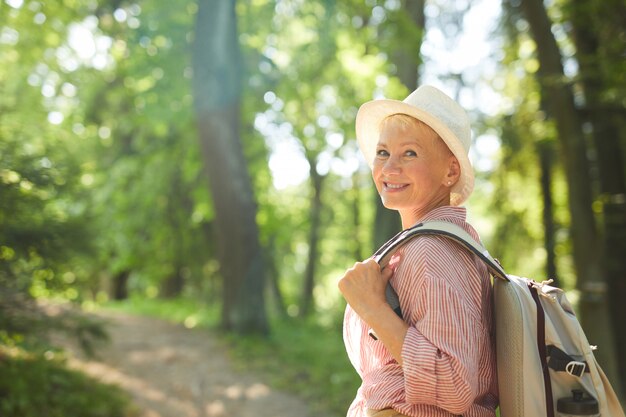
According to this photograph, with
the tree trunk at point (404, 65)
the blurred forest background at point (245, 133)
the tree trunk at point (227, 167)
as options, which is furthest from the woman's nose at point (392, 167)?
the tree trunk at point (227, 167)

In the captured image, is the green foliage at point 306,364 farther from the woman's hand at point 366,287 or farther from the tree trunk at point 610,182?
the woman's hand at point 366,287

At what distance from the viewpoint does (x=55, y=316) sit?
6.72 metres

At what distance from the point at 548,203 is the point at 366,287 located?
14462 millimetres

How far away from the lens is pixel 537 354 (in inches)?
74.2

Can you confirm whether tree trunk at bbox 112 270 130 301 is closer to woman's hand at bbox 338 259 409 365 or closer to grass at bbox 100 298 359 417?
grass at bbox 100 298 359 417

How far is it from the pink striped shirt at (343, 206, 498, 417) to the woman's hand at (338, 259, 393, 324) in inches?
2.0

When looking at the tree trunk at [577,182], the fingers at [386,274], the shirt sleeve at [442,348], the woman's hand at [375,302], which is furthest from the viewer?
the tree trunk at [577,182]

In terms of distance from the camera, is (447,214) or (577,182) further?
(577,182)

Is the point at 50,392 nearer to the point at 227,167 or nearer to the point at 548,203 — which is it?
the point at 227,167

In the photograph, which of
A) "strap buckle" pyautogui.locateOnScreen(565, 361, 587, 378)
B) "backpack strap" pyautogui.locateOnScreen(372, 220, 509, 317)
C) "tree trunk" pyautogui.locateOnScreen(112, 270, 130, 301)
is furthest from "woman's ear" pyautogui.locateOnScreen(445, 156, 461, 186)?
"tree trunk" pyautogui.locateOnScreen(112, 270, 130, 301)

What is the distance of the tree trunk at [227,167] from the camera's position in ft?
36.3

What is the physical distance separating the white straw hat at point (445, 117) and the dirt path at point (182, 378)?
6.09 metres

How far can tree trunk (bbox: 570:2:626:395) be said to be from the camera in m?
10.6

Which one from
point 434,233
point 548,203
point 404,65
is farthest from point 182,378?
point 548,203
